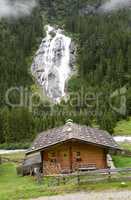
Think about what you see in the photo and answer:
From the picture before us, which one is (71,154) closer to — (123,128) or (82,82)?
(123,128)

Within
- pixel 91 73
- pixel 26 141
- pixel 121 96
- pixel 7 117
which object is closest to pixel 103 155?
pixel 26 141

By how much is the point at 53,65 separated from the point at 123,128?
3063 inches

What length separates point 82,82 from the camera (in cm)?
16288

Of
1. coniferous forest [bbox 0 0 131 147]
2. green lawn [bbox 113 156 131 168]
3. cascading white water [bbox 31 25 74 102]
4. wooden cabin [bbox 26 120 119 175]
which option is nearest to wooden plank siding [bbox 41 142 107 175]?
wooden cabin [bbox 26 120 119 175]

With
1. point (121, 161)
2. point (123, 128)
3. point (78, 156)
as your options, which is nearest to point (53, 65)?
point (123, 128)

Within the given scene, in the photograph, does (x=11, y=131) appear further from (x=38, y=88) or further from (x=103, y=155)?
(x=38, y=88)

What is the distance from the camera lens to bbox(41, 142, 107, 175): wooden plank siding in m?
46.2

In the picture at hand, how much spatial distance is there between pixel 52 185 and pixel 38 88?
13530 centimetres

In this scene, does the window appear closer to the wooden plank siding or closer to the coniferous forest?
the wooden plank siding

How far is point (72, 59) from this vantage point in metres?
185

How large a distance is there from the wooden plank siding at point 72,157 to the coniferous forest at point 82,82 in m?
44.1

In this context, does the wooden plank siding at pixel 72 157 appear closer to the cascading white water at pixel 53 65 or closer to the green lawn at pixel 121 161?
the green lawn at pixel 121 161

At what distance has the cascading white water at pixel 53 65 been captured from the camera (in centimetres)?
17062


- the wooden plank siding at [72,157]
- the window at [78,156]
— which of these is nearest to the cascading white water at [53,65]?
the wooden plank siding at [72,157]
